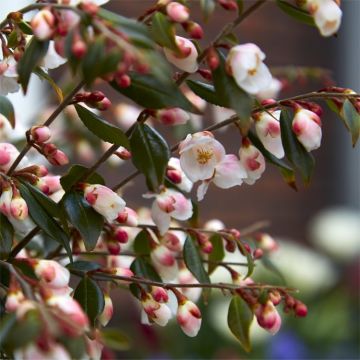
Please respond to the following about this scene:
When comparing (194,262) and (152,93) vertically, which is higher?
(152,93)

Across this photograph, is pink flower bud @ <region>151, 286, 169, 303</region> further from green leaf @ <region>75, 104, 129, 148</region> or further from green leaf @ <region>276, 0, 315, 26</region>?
green leaf @ <region>276, 0, 315, 26</region>

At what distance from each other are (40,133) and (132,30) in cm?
15

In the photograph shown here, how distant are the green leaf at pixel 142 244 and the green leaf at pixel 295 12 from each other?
22 cm

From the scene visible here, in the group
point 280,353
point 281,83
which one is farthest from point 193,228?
point 280,353

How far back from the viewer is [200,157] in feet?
1.92

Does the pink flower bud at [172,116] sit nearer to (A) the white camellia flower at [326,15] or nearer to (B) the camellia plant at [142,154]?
(B) the camellia plant at [142,154]

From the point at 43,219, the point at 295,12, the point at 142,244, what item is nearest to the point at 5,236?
the point at 43,219

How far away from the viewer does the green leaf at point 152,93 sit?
19.3 inches

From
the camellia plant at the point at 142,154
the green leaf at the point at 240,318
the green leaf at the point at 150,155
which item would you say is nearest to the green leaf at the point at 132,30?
the camellia plant at the point at 142,154

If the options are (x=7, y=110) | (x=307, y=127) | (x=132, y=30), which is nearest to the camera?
(x=132, y=30)

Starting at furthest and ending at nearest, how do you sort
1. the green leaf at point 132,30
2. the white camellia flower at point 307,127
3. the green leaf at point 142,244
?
the green leaf at point 142,244 → the white camellia flower at point 307,127 → the green leaf at point 132,30

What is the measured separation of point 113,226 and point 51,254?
3.5 inches

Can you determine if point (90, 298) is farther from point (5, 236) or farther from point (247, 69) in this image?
point (247, 69)

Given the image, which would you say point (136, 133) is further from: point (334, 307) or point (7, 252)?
point (334, 307)
